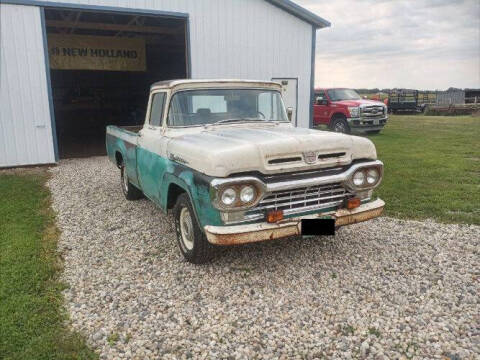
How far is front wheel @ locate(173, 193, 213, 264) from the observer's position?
3941 millimetres

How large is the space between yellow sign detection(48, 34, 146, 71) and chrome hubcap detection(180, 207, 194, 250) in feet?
47.6

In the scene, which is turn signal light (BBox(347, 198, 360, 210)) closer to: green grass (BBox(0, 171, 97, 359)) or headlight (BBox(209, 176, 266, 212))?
headlight (BBox(209, 176, 266, 212))

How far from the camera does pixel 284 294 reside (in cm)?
359

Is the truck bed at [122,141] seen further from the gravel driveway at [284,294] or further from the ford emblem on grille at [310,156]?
the ford emblem on grille at [310,156]

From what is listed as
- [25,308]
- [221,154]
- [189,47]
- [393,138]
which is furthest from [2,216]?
[393,138]

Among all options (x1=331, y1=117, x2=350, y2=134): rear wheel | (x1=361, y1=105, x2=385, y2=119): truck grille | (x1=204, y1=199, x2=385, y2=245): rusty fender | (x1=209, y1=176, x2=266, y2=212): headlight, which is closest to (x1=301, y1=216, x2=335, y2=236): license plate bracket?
(x1=204, y1=199, x2=385, y2=245): rusty fender

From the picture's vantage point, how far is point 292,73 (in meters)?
12.9

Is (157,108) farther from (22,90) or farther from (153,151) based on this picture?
(22,90)

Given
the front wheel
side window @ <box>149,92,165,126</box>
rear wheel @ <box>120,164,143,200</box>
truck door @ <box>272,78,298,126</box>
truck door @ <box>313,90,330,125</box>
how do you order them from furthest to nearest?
1. truck door @ <box>313,90,330,125</box>
2. truck door @ <box>272,78,298,126</box>
3. rear wheel @ <box>120,164,143,200</box>
4. side window @ <box>149,92,165,126</box>
5. the front wheel

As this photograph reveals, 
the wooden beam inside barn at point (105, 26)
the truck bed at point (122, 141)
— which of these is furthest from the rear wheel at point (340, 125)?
the truck bed at point (122, 141)

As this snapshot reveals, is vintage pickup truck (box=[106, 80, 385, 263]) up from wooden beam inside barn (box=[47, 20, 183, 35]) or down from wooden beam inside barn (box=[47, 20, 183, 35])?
down

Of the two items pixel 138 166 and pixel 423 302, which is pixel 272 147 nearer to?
pixel 423 302

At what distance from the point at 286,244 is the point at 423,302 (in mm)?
1658

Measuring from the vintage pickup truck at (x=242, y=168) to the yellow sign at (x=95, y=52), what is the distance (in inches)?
521
